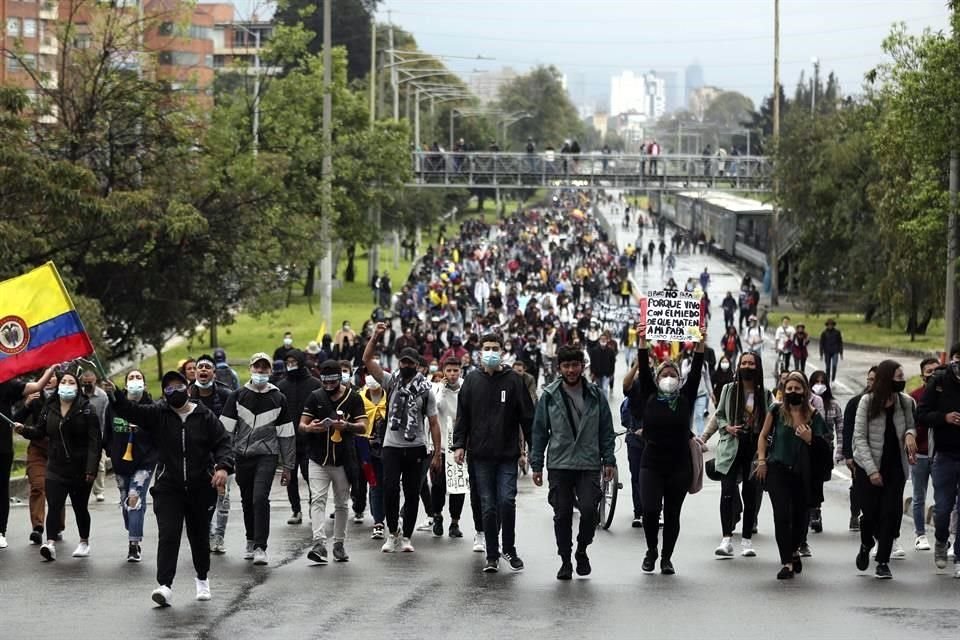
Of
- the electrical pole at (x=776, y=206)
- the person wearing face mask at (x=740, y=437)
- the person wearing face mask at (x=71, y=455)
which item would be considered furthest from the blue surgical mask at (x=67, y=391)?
the electrical pole at (x=776, y=206)

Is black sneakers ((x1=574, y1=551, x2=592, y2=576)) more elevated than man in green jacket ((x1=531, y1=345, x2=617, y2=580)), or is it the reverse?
man in green jacket ((x1=531, y1=345, x2=617, y2=580))

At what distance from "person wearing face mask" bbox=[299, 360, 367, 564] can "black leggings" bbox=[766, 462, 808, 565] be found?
10.4ft

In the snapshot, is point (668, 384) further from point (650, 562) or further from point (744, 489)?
point (744, 489)

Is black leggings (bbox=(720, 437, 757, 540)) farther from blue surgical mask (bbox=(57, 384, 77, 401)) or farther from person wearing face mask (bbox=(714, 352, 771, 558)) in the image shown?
blue surgical mask (bbox=(57, 384, 77, 401))

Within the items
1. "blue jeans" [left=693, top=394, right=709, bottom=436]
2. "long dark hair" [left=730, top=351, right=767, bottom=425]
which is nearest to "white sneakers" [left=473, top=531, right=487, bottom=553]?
"long dark hair" [left=730, top=351, right=767, bottom=425]

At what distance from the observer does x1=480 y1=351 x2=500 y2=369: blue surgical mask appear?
13.7 m

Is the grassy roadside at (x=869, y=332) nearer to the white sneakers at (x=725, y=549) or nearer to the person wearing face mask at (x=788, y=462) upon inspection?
the white sneakers at (x=725, y=549)

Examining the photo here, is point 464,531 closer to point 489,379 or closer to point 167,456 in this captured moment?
point 489,379

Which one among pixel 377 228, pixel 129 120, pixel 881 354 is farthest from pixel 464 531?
pixel 377 228

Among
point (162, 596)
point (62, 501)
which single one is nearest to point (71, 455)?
point (62, 501)

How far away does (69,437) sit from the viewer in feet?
48.5

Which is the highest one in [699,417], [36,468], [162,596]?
[36,468]

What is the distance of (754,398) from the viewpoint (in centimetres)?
1444

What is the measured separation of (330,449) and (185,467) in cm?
198
